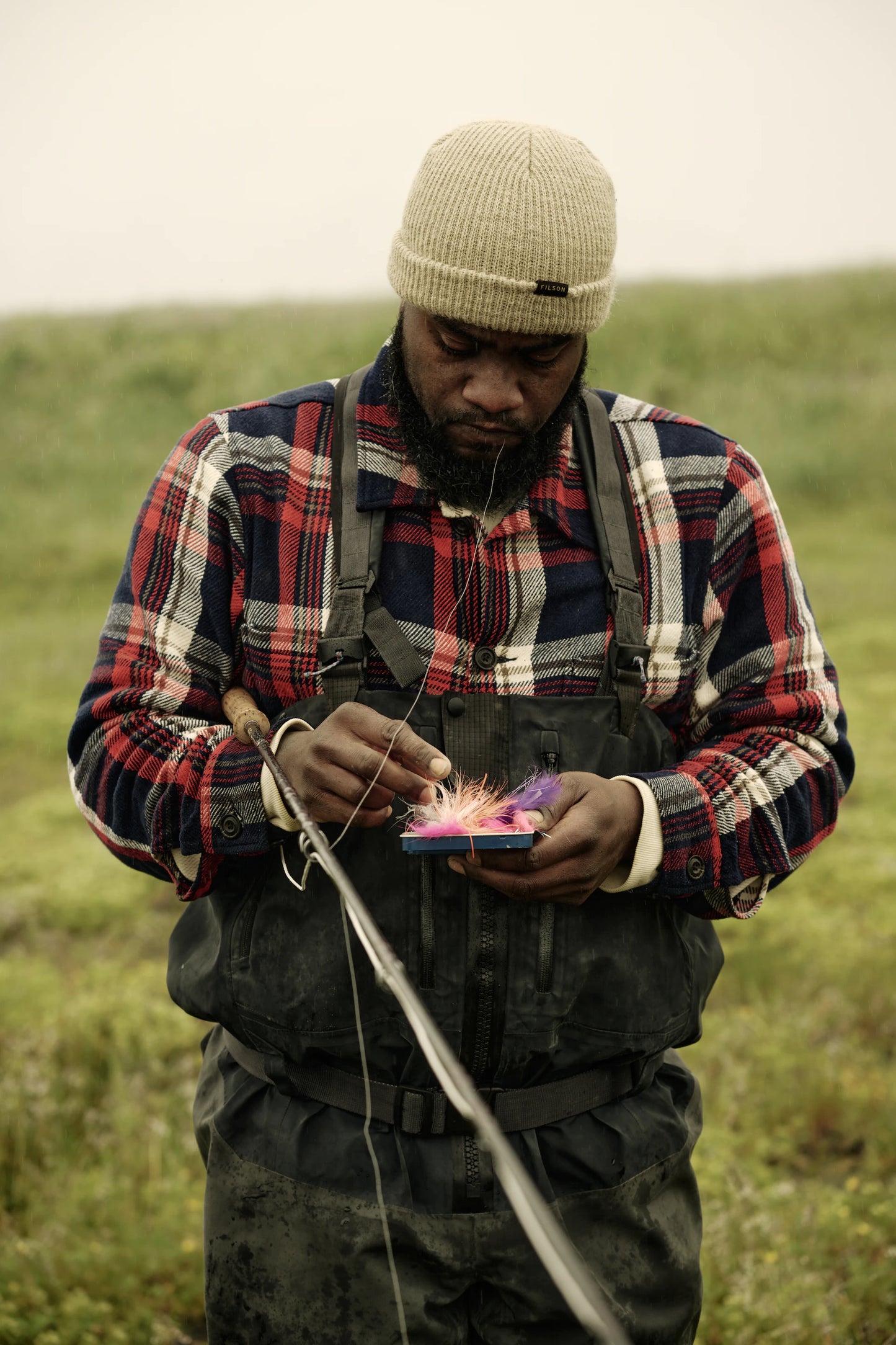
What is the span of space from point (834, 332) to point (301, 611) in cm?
1916

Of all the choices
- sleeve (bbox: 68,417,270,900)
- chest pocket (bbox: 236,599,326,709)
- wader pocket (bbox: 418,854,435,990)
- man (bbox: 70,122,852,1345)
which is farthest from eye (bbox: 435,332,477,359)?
wader pocket (bbox: 418,854,435,990)

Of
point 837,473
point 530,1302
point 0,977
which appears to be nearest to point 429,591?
point 530,1302

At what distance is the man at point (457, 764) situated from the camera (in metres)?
2.47

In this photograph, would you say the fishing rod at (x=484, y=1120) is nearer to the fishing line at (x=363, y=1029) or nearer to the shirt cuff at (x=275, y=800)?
the shirt cuff at (x=275, y=800)

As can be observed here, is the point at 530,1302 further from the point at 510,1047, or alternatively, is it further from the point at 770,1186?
the point at 770,1186

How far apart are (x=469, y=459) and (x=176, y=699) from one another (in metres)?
0.81

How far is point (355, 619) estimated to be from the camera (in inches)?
97.9

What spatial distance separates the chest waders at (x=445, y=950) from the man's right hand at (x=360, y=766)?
0.22m

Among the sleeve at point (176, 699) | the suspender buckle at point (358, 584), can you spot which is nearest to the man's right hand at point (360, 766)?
the sleeve at point (176, 699)

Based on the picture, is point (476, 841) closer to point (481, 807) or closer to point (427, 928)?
point (481, 807)

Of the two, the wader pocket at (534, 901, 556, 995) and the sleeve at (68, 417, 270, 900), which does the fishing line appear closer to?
the sleeve at (68, 417, 270, 900)

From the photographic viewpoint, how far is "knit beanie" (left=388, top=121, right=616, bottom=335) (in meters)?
2.49

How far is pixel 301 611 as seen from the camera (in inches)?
99.7

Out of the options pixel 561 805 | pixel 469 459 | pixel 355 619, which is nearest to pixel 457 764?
pixel 561 805
